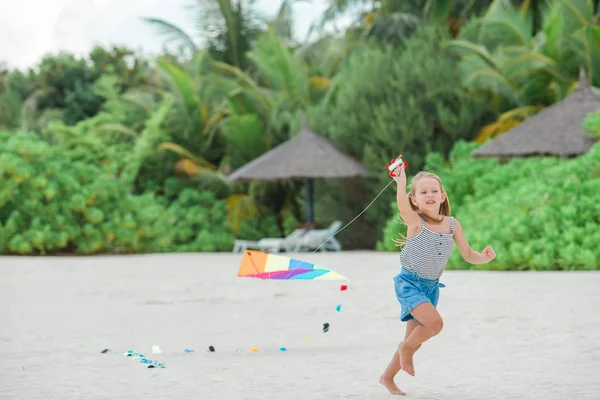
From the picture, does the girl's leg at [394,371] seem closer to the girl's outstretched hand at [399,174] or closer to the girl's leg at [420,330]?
the girl's leg at [420,330]

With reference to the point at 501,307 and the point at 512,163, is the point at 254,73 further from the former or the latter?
the point at 501,307

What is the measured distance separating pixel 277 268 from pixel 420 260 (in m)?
1.14

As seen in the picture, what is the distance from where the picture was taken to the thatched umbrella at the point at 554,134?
59.3 ft

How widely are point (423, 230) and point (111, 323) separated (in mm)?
4553

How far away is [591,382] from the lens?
5617 millimetres

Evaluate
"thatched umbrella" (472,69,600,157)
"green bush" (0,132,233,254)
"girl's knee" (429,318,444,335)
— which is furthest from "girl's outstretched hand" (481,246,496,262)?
"green bush" (0,132,233,254)

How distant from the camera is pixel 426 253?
5219 millimetres

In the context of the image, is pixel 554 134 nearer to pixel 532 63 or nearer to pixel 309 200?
pixel 532 63

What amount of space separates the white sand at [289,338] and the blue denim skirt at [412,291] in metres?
0.47

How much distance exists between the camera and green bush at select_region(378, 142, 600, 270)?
14.5 metres

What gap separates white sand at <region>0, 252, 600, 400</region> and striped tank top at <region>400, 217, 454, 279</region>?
25.5 inches

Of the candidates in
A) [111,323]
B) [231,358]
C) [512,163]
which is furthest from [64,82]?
[231,358]

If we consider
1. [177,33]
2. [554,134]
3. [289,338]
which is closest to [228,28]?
[177,33]

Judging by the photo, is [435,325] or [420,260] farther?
[420,260]
